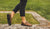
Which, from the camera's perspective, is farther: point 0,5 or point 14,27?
point 0,5

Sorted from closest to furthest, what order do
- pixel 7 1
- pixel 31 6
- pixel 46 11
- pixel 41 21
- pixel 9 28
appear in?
1. pixel 9 28
2. pixel 41 21
3. pixel 46 11
4. pixel 31 6
5. pixel 7 1

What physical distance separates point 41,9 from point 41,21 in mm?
2458

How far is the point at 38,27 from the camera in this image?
4090 mm

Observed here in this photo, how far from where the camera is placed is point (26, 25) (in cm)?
412

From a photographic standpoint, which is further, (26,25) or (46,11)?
(46,11)

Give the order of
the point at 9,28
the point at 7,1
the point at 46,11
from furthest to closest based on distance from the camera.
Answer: the point at 7,1
the point at 46,11
the point at 9,28

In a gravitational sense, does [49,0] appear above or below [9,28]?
above

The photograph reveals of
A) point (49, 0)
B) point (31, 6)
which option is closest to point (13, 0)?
point (31, 6)

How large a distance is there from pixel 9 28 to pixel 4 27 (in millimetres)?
179

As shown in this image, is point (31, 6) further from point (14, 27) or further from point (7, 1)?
point (14, 27)

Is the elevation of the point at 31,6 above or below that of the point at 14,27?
above

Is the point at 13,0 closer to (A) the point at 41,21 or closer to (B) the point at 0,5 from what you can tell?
(B) the point at 0,5

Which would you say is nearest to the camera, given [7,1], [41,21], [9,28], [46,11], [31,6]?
[9,28]

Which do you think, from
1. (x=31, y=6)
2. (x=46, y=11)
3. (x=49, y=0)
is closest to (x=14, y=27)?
(x=46, y=11)
